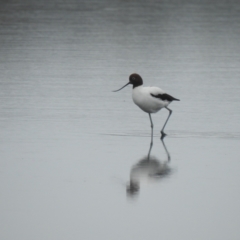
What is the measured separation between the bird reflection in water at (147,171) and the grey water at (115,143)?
12 millimetres

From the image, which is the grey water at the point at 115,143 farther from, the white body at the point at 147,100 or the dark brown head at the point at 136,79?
the dark brown head at the point at 136,79

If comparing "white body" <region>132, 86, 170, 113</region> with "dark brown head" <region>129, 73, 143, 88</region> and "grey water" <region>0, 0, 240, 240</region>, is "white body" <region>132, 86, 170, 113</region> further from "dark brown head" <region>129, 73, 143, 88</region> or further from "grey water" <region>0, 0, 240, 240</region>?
"grey water" <region>0, 0, 240, 240</region>

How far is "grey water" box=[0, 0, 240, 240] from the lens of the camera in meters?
6.96

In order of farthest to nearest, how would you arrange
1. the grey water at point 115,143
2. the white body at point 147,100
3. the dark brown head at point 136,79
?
the dark brown head at point 136,79
the white body at point 147,100
the grey water at point 115,143

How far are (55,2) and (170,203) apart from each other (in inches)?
1427

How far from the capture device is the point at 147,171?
28.4 feet

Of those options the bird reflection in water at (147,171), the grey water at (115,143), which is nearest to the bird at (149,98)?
the grey water at (115,143)

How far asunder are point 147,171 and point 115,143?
163 centimetres

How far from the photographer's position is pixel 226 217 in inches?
277

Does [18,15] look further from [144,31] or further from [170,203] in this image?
[170,203]

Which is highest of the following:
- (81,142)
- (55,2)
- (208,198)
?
(208,198)

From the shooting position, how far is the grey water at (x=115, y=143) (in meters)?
6.96

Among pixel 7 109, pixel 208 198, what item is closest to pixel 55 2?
pixel 7 109

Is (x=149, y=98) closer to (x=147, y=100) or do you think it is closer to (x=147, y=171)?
(x=147, y=100)
